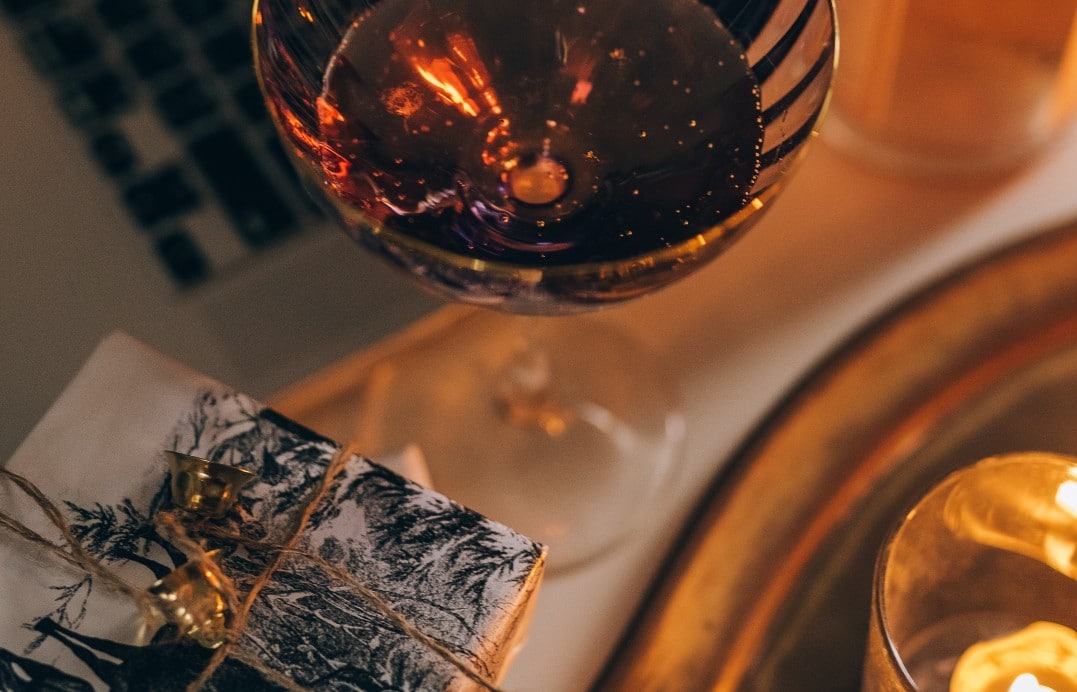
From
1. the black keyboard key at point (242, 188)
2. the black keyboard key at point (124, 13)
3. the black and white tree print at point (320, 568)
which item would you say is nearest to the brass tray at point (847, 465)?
the black and white tree print at point (320, 568)

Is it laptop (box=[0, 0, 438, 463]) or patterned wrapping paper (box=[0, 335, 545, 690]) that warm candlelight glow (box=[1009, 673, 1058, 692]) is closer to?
patterned wrapping paper (box=[0, 335, 545, 690])

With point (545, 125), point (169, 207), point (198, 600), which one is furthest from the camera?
point (169, 207)

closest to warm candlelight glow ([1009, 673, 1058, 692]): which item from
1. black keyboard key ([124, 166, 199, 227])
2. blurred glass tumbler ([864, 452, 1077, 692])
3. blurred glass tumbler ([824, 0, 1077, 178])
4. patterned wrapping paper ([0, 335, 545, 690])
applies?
blurred glass tumbler ([864, 452, 1077, 692])

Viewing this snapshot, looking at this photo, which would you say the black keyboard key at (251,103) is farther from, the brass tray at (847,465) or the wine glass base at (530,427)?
the brass tray at (847,465)

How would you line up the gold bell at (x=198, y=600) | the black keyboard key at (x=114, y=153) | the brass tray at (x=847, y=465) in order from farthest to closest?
the black keyboard key at (x=114, y=153)
the brass tray at (x=847, y=465)
the gold bell at (x=198, y=600)

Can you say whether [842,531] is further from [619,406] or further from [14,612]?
[14,612]

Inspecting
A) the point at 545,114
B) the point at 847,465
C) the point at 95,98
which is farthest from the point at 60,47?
the point at 847,465

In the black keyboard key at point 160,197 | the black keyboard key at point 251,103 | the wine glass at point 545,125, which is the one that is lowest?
the wine glass at point 545,125

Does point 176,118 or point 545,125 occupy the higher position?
point 176,118

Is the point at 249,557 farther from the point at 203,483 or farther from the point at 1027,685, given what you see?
the point at 1027,685
